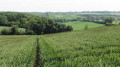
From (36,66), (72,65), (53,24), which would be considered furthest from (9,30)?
(72,65)

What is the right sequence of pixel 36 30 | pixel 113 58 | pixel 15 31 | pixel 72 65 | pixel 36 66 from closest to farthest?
pixel 72 65, pixel 113 58, pixel 36 66, pixel 15 31, pixel 36 30

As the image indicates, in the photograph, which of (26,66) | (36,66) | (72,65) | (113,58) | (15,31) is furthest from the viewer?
(15,31)

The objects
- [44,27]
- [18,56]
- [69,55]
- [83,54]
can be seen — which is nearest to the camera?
[83,54]

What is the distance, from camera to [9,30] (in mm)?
90000

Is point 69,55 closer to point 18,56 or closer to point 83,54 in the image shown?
point 83,54

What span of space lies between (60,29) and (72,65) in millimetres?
104922

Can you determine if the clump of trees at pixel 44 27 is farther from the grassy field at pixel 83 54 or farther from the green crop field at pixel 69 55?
the grassy field at pixel 83 54

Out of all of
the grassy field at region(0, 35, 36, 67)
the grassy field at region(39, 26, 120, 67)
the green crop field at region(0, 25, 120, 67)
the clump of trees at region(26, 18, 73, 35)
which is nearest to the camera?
the grassy field at region(39, 26, 120, 67)

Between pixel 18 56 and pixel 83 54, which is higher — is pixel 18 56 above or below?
below

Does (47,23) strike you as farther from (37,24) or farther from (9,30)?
(9,30)

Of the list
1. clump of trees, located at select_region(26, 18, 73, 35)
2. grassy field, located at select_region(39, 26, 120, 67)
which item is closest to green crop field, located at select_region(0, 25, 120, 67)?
grassy field, located at select_region(39, 26, 120, 67)

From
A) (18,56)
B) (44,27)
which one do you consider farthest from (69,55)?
(44,27)

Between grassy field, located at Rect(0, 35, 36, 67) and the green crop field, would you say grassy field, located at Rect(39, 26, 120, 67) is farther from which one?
grassy field, located at Rect(0, 35, 36, 67)

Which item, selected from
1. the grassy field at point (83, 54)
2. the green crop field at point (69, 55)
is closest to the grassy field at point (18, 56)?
the green crop field at point (69, 55)
